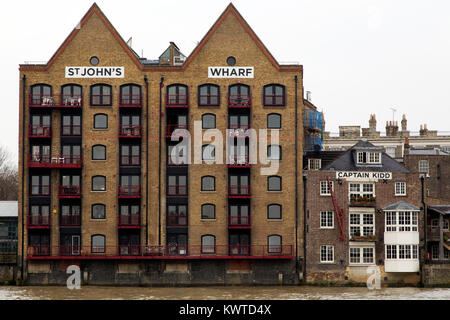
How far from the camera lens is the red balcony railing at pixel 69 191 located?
181 ft

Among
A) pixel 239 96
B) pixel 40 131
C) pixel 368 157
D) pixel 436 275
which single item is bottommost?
pixel 436 275

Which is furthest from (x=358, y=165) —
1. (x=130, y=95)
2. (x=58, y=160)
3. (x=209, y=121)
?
(x=58, y=160)

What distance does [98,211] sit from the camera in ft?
183

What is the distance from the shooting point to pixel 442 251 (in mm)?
54906

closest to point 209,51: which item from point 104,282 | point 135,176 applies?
point 135,176

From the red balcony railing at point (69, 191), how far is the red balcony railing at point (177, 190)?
6.58m

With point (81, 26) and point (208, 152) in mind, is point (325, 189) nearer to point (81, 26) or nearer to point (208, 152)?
point (208, 152)

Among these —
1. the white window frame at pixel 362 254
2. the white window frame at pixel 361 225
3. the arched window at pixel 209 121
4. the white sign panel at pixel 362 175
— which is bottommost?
the white window frame at pixel 362 254

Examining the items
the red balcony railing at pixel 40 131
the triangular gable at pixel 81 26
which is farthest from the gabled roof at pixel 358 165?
the red balcony railing at pixel 40 131

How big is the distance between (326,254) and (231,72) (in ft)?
49.9

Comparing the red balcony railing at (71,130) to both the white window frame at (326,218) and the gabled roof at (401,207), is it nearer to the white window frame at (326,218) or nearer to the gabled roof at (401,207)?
the white window frame at (326,218)

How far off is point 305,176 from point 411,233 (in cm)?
870
